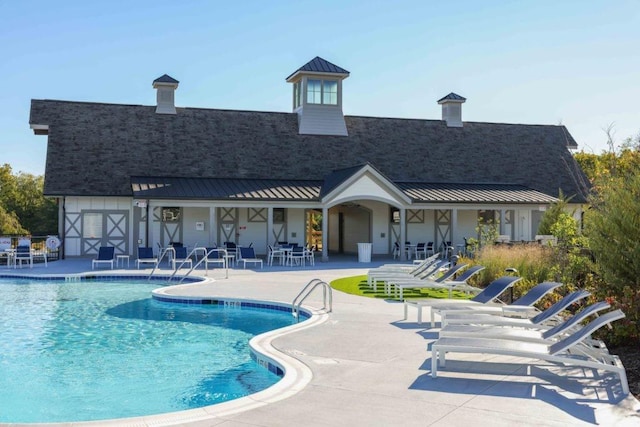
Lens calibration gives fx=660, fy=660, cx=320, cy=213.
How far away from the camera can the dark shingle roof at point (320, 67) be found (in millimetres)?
29891

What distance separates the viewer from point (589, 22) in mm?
12438

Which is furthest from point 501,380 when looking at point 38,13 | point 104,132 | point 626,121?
point 104,132

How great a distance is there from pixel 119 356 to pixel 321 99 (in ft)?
73.7

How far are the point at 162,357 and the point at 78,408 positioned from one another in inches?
95.1

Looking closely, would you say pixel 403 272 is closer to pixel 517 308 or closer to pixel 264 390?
pixel 517 308

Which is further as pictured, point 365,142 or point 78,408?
point 365,142

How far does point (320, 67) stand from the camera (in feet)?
98.8

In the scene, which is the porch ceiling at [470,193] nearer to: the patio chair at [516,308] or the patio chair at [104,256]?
the patio chair at [104,256]

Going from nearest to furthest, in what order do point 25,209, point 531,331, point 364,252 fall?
point 531,331 → point 364,252 → point 25,209

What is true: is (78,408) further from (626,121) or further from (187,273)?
(626,121)

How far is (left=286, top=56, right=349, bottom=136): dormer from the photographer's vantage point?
30.2 m

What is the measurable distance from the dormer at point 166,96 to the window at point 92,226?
6068mm

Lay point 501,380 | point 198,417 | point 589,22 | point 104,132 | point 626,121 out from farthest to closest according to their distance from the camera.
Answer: point 104,132, point 626,121, point 589,22, point 501,380, point 198,417

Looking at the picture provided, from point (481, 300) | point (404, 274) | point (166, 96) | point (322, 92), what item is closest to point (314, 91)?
point (322, 92)
